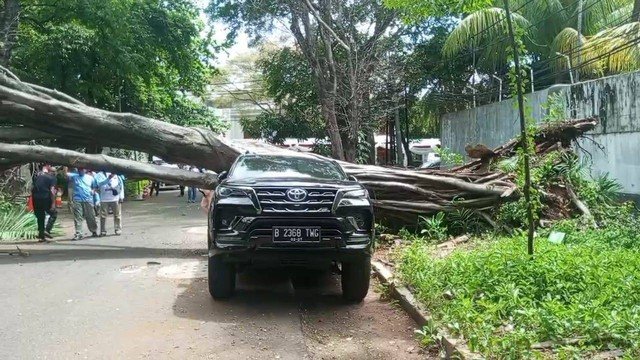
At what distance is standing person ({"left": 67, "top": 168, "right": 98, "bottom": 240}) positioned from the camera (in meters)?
13.0

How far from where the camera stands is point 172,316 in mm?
6363

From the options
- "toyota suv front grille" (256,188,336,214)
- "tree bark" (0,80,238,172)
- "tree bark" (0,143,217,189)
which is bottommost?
"toyota suv front grille" (256,188,336,214)

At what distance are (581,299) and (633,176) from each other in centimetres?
707

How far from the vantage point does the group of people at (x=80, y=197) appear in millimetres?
12742

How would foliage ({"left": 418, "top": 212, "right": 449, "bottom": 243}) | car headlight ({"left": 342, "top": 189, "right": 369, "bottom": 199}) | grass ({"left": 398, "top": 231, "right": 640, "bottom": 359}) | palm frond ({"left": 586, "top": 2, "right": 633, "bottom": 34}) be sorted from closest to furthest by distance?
grass ({"left": 398, "top": 231, "right": 640, "bottom": 359}) < car headlight ({"left": 342, "top": 189, "right": 369, "bottom": 199}) < foliage ({"left": 418, "top": 212, "right": 449, "bottom": 243}) < palm frond ({"left": 586, "top": 2, "right": 633, "bottom": 34})

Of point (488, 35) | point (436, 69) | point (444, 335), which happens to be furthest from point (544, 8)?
point (444, 335)

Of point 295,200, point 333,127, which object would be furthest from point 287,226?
point 333,127

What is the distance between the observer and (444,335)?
5172 mm

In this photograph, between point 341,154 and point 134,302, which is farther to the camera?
point 341,154

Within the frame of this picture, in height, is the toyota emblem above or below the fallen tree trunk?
below

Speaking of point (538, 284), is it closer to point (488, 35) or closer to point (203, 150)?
point (203, 150)

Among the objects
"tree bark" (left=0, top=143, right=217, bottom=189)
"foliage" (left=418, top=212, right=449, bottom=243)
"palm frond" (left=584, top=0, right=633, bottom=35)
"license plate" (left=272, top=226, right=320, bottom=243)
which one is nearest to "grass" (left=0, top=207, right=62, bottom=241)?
"tree bark" (left=0, top=143, right=217, bottom=189)

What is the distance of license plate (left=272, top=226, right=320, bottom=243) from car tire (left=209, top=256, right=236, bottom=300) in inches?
28.8

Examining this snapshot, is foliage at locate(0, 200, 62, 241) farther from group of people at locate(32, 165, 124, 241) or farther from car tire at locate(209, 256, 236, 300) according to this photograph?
car tire at locate(209, 256, 236, 300)
